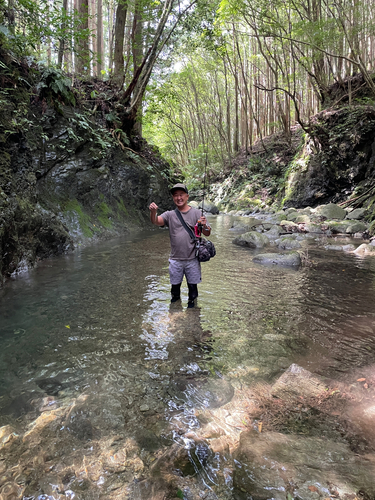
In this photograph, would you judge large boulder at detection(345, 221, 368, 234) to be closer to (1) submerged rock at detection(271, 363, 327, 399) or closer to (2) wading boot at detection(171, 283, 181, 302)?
(2) wading boot at detection(171, 283, 181, 302)

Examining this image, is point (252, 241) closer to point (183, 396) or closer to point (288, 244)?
point (288, 244)

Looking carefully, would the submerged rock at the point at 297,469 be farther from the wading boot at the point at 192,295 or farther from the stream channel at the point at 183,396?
the wading boot at the point at 192,295

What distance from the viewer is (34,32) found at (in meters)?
7.84

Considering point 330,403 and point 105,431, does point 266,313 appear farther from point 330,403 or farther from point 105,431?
point 105,431

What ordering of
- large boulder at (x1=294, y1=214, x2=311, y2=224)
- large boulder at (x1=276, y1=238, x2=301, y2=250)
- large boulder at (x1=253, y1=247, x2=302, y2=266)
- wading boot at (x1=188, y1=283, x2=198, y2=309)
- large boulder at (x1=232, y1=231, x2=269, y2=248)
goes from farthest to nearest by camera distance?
1. large boulder at (x1=294, y1=214, x2=311, y2=224)
2. large boulder at (x1=232, y1=231, x2=269, y2=248)
3. large boulder at (x1=276, y1=238, x2=301, y2=250)
4. large boulder at (x1=253, y1=247, x2=302, y2=266)
5. wading boot at (x1=188, y1=283, x2=198, y2=309)

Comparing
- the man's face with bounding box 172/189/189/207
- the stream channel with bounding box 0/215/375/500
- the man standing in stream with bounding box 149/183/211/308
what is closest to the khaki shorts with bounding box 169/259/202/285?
the man standing in stream with bounding box 149/183/211/308

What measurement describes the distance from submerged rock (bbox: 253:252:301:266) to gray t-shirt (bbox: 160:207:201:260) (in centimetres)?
355

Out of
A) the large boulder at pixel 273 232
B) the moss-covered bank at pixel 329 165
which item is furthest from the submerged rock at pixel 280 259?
the moss-covered bank at pixel 329 165

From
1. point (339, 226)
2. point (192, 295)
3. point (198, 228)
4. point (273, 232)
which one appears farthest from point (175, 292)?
point (339, 226)

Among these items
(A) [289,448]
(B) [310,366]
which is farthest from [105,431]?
(B) [310,366]

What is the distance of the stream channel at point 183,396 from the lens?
1.58m

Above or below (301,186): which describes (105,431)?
below

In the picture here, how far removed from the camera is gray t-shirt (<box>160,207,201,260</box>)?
394 cm

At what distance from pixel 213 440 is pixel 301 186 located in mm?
17495
